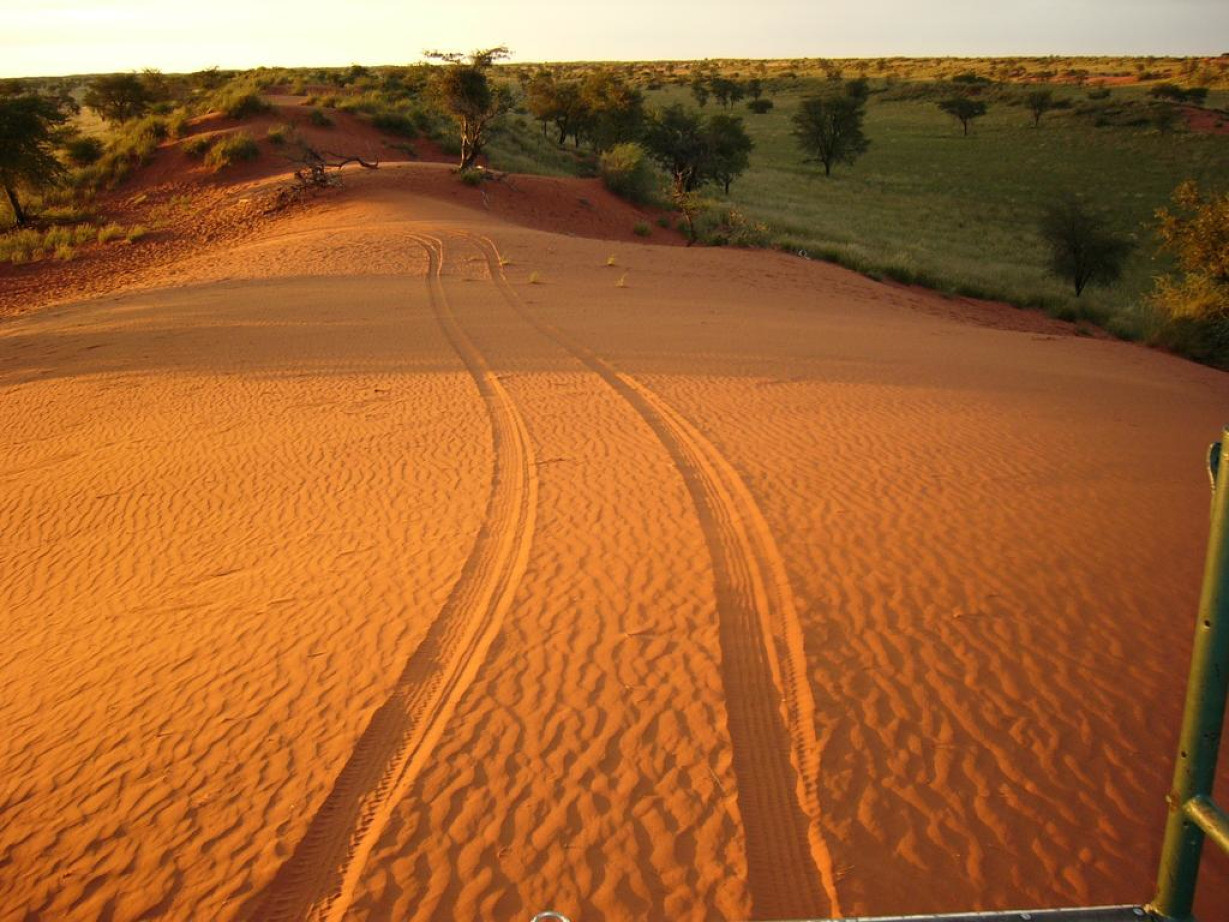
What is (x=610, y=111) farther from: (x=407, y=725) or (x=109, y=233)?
(x=407, y=725)

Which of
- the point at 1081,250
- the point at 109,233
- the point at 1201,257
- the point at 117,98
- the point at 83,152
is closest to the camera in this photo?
the point at 1201,257

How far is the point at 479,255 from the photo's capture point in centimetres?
2088

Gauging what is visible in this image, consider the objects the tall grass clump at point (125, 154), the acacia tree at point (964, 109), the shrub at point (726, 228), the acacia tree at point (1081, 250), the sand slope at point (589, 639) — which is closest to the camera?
the sand slope at point (589, 639)

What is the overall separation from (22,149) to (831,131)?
4201 cm

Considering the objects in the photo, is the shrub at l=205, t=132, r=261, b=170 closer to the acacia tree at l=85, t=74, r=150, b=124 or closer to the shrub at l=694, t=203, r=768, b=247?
the acacia tree at l=85, t=74, r=150, b=124

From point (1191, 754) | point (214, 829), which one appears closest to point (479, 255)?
point (214, 829)

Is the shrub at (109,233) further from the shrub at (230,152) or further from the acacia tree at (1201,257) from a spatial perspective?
the acacia tree at (1201,257)

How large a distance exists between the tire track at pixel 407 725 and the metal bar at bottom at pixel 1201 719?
3.09 m

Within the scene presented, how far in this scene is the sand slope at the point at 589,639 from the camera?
3713mm

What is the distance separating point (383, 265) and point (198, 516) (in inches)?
523

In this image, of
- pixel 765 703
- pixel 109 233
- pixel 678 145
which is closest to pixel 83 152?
pixel 109 233

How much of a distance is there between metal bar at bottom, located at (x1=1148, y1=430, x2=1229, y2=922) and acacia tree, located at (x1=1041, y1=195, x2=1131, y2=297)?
2829 centimetres

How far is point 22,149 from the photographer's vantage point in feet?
86.9

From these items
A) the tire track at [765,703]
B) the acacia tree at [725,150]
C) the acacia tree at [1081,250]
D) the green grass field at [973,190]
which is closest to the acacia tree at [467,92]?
the green grass field at [973,190]
